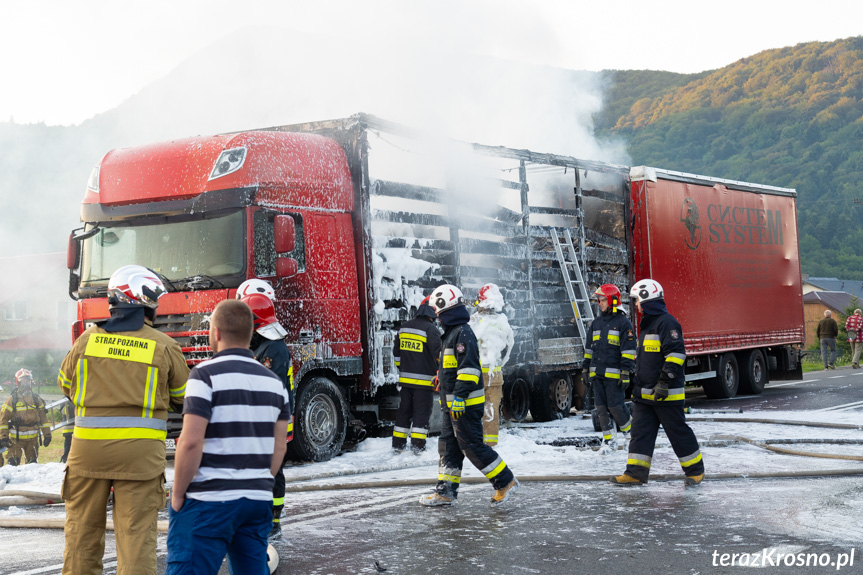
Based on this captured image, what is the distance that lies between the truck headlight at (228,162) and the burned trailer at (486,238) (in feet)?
4.34

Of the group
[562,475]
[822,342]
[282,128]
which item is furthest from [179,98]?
[822,342]

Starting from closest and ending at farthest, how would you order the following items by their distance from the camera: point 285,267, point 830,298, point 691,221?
1. point 285,267
2. point 691,221
3. point 830,298

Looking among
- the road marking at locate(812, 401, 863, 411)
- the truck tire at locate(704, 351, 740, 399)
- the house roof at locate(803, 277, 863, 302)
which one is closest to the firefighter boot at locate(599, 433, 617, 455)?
the road marking at locate(812, 401, 863, 411)

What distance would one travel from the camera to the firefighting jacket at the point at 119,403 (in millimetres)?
4223

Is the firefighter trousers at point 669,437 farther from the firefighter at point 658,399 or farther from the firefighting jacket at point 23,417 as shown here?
the firefighting jacket at point 23,417

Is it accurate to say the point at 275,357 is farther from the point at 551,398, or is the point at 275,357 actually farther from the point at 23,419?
the point at 23,419

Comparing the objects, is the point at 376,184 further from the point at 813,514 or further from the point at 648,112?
the point at 648,112

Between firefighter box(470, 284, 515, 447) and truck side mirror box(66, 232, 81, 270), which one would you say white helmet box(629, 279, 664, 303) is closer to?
firefighter box(470, 284, 515, 447)

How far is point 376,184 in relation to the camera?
1038 cm

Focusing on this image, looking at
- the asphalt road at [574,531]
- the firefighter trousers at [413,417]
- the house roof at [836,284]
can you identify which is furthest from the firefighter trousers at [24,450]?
the house roof at [836,284]

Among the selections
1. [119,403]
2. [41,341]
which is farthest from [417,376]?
[41,341]

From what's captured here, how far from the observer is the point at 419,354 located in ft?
33.2

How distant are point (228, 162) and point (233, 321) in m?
5.81

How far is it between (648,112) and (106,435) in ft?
311
